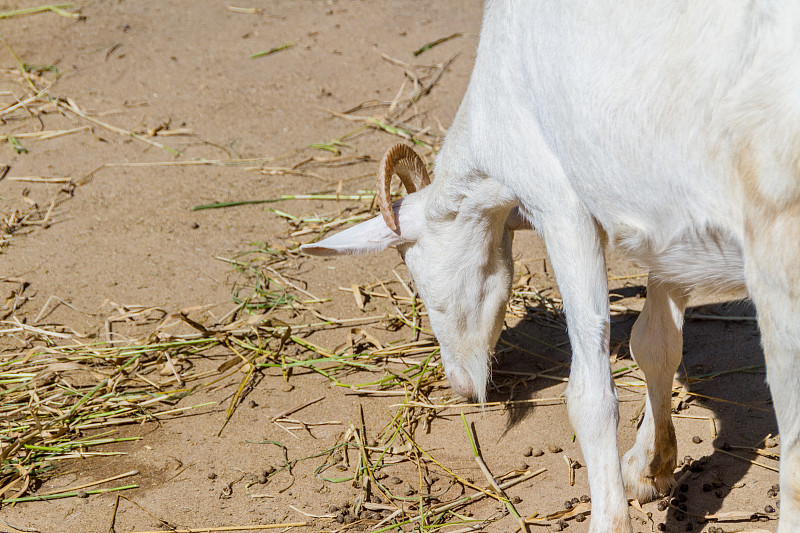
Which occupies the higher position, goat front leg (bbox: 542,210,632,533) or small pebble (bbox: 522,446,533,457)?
goat front leg (bbox: 542,210,632,533)

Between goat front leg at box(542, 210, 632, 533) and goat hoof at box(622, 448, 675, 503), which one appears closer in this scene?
goat front leg at box(542, 210, 632, 533)

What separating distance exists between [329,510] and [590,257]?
141cm

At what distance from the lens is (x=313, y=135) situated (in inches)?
246

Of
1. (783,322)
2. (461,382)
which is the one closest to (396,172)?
(461,382)

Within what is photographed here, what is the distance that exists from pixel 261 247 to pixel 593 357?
108 inches

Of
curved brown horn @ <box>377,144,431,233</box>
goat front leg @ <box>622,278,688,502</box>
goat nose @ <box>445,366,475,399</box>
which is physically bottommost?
goat nose @ <box>445,366,475,399</box>

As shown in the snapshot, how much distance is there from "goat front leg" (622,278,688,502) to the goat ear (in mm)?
998

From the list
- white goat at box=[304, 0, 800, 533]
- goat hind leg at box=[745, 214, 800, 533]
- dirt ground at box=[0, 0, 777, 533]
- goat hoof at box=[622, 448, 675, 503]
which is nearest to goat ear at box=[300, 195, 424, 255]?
white goat at box=[304, 0, 800, 533]

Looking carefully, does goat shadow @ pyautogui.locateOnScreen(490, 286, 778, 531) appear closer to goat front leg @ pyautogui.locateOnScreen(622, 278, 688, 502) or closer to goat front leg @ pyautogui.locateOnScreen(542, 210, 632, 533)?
goat front leg @ pyautogui.locateOnScreen(622, 278, 688, 502)

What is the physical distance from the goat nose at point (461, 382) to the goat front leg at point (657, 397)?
30.0 inches

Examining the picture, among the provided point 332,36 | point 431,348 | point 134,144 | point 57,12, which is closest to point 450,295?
point 431,348

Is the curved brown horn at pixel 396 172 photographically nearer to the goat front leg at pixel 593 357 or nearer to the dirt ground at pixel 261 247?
the goat front leg at pixel 593 357

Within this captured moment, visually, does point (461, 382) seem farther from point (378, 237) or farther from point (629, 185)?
point (629, 185)

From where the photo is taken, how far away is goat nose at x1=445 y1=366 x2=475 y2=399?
362 cm
